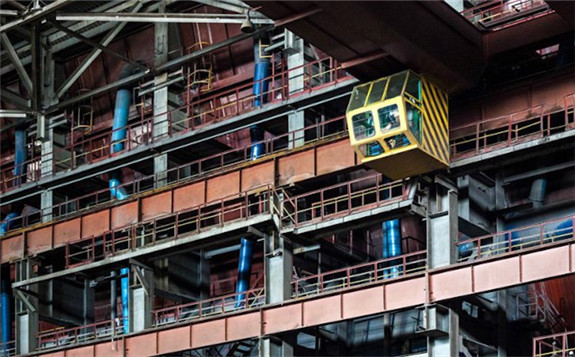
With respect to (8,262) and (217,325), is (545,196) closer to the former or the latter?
(217,325)

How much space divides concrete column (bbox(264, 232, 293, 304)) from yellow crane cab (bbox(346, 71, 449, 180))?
4862 millimetres

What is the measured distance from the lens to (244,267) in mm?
52656

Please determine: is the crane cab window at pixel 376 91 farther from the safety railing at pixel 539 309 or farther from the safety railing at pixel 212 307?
the safety railing at pixel 539 309

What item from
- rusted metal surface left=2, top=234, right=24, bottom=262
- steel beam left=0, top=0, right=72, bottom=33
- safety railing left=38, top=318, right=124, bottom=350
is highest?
A: steel beam left=0, top=0, right=72, bottom=33

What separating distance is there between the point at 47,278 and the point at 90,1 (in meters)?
12.6

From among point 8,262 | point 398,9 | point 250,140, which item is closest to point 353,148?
point 398,9

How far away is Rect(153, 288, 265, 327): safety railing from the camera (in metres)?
49.7

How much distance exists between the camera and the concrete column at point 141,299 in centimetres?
5162

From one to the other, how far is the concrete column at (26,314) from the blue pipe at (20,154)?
269 inches

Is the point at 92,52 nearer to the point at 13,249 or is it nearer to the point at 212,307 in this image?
the point at 13,249

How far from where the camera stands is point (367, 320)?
171 ft

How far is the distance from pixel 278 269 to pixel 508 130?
356 inches

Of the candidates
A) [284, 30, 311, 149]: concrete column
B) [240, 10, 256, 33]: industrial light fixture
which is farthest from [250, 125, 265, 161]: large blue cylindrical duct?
[240, 10, 256, 33]: industrial light fixture

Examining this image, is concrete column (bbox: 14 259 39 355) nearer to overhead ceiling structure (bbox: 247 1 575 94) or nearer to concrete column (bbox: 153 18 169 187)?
concrete column (bbox: 153 18 169 187)
